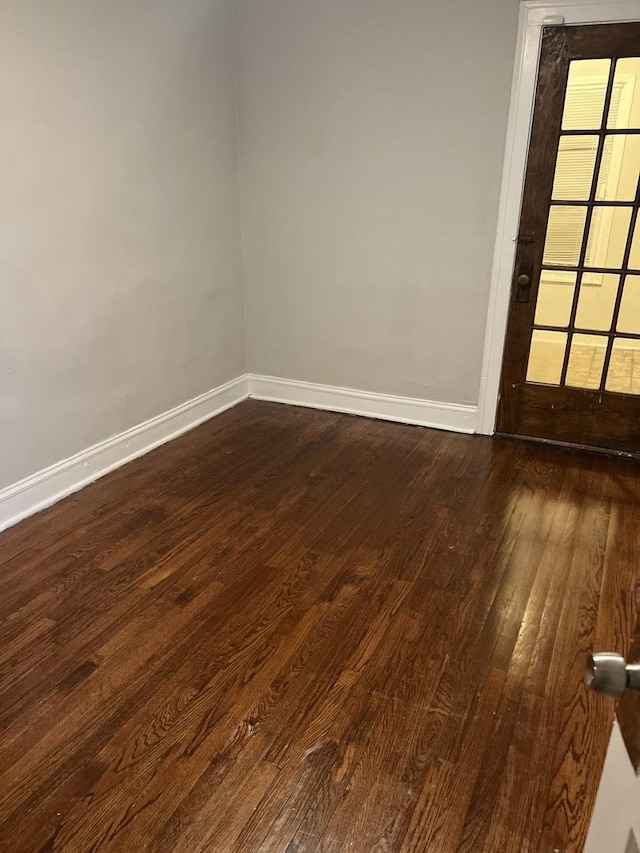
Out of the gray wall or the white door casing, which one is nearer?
the white door casing

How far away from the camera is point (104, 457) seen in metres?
3.13

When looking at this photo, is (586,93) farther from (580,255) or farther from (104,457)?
(104,457)

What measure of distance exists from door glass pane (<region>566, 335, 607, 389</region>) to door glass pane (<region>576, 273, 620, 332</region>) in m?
0.07

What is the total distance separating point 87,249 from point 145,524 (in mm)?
1306

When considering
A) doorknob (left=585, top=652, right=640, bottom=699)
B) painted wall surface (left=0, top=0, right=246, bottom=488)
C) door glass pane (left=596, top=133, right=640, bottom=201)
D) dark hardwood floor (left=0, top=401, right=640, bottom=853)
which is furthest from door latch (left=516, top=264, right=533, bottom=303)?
doorknob (left=585, top=652, right=640, bottom=699)

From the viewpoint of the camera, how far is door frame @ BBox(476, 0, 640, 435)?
2.76 metres

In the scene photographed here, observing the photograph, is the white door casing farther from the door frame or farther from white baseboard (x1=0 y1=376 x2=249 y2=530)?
the door frame

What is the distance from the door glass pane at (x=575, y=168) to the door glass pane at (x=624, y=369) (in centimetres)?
79

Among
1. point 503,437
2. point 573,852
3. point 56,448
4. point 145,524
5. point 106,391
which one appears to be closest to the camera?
point 573,852

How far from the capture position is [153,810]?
1.46 metres

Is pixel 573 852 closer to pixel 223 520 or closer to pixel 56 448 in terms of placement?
pixel 223 520

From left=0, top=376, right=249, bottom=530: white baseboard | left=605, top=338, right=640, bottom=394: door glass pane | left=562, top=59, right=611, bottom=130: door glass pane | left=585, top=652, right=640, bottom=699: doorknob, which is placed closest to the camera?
left=585, top=652, right=640, bottom=699: doorknob

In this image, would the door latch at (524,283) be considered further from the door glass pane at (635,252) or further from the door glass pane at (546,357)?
the door glass pane at (635,252)

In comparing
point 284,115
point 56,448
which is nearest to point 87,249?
point 56,448
